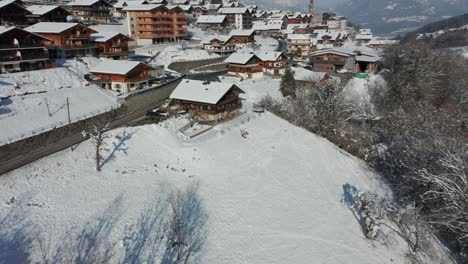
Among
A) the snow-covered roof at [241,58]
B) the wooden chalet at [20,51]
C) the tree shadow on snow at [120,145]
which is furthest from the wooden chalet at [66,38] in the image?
the tree shadow on snow at [120,145]

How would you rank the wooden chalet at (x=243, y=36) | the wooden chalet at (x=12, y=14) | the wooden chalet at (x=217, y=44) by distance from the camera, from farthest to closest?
the wooden chalet at (x=243, y=36)
the wooden chalet at (x=217, y=44)
the wooden chalet at (x=12, y=14)

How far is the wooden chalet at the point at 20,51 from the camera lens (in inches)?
1454

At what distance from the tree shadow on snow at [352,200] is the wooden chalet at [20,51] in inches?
1641

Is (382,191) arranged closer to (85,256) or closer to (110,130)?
(85,256)

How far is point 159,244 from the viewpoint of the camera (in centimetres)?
2062

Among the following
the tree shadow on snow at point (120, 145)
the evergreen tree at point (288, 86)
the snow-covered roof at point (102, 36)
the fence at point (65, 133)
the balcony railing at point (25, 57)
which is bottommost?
the tree shadow on snow at point (120, 145)

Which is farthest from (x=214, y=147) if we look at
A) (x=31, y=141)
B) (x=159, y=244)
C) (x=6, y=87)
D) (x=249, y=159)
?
(x=6, y=87)

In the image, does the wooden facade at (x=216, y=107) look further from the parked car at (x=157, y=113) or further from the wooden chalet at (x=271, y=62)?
the wooden chalet at (x=271, y=62)

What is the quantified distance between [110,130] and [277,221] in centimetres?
2021

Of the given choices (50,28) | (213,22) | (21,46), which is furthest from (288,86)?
(213,22)

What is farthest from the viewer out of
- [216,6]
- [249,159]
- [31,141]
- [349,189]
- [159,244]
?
[216,6]

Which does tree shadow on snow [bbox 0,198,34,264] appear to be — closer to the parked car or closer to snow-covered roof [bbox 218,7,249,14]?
the parked car

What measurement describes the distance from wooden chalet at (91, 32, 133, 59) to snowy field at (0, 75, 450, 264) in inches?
1015

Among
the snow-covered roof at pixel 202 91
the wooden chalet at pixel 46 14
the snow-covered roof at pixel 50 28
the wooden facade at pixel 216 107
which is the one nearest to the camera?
the snow-covered roof at pixel 202 91
